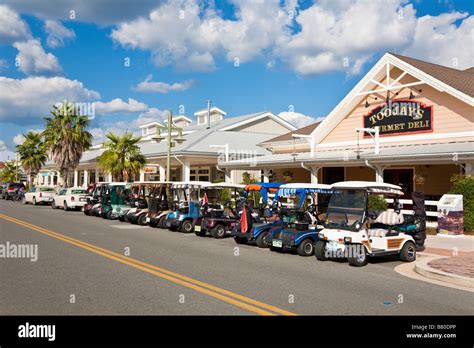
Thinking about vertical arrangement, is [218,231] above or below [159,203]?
below

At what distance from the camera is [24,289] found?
25.5 ft

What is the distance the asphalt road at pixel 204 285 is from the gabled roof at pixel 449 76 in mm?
11405

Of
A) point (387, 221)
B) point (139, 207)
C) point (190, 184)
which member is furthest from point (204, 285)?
point (139, 207)

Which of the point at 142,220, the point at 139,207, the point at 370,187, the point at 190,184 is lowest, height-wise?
the point at 142,220

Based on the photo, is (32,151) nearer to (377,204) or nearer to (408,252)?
(377,204)

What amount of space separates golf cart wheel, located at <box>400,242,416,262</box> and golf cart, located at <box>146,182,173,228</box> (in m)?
10.6

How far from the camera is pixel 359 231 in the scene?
427 inches

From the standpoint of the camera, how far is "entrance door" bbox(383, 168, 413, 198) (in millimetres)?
23250

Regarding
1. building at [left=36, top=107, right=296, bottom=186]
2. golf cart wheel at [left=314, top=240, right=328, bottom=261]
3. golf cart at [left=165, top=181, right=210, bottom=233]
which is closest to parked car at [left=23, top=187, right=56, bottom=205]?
building at [left=36, top=107, right=296, bottom=186]

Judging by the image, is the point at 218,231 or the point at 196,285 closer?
the point at 196,285

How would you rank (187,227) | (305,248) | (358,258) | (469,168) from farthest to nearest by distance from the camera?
(187,227), (469,168), (305,248), (358,258)

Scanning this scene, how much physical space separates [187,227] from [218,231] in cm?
208
